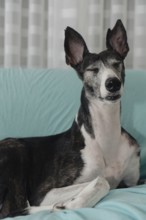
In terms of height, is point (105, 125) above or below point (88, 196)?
above

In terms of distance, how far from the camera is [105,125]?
1872 mm

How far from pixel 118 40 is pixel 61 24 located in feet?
2.60

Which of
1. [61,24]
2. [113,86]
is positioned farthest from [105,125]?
[61,24]

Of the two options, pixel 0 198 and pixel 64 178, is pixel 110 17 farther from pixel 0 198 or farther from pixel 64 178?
pixel 0 198

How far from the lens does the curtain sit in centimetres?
256

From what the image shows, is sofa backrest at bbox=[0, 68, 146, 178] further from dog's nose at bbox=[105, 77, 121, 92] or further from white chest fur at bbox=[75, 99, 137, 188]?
dog's nose at bbox=[105, 77, 121, 92]

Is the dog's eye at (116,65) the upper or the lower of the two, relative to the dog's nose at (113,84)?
upper

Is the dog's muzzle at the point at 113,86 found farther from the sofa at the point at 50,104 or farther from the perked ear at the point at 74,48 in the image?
the sofa at the point at 50,104

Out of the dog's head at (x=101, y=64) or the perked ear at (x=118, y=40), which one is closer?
the dog's head at (x=101, y=64)

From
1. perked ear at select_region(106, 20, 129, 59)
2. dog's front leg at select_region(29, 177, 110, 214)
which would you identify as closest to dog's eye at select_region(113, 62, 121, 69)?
perked ear at select_region(106, 20, 129, 59)

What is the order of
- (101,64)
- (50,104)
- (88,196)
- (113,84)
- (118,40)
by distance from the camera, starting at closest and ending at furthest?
(88,196) → (113,84) → (101,64) → (118,40) → (50,104)

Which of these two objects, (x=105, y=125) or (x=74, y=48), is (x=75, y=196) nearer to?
(x=105, y=125)

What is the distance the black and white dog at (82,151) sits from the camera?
174cm

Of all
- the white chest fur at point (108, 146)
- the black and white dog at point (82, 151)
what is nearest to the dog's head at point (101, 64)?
the black and white dog at point (82, 151)
